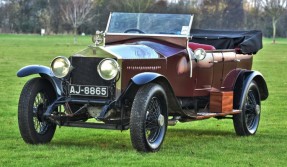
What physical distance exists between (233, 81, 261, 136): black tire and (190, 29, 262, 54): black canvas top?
25.3 inches

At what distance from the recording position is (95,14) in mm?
100500

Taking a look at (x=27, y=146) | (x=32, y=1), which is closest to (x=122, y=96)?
(x=27, y=146)

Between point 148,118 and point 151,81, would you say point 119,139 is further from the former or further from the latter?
point 151,81

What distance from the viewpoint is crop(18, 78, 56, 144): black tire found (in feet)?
30.9

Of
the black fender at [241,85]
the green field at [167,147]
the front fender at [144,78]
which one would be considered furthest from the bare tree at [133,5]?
the front fender at [144,78]

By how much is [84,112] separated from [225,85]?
278 centimetres

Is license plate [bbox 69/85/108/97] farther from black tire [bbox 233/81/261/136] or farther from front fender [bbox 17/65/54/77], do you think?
black tire [bbox 233/81/261/136]

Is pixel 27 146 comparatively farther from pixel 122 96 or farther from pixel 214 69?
Answer: pixel 214 69

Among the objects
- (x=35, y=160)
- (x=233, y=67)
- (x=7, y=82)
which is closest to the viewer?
(x=35, y=160)

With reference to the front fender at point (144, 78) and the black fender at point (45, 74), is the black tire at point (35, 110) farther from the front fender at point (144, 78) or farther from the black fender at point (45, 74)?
the front fender at point (144, 78)

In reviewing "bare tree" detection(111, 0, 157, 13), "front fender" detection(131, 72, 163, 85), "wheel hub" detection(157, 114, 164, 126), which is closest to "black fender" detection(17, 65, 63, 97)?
"front fender" detection(131, 72, 163, 85)

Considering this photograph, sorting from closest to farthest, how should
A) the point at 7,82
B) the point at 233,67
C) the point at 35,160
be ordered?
the point at 35,160
the point at 233,67
the point at 7,82

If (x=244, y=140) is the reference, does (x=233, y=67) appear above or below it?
above

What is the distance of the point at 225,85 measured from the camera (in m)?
11.2
